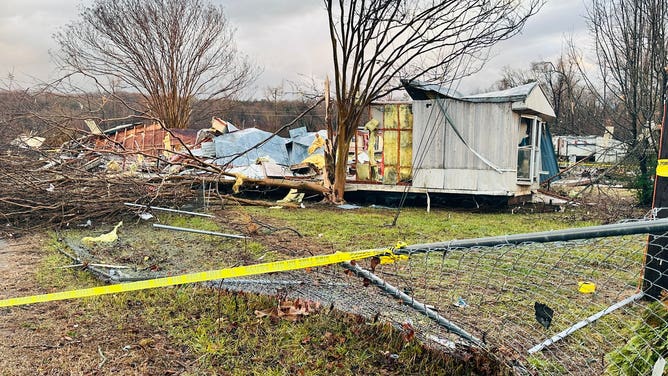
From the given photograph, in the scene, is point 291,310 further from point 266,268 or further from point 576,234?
point 576,234

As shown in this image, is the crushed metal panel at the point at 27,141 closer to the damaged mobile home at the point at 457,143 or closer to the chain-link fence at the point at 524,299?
the chain-link fence at the point at 524,299

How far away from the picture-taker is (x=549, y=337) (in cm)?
304

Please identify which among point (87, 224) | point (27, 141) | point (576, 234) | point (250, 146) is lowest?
point (87, 224)

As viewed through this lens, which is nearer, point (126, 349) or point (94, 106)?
point (126, 349)

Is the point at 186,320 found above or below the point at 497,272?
below

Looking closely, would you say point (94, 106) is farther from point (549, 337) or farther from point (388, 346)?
point (549, 337)

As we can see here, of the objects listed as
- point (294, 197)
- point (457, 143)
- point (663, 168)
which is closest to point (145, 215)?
point (294, 197)

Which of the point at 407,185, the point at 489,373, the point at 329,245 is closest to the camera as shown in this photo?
the point at 489,373

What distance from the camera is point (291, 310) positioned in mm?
3420

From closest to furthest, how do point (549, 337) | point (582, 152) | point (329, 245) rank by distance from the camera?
point (549, 337) < point (329, 245) < point (582, 152)

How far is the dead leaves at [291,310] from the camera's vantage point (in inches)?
133

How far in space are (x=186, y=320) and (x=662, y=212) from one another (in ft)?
11.4

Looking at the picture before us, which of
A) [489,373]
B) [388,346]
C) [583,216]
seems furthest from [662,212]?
[583,216]

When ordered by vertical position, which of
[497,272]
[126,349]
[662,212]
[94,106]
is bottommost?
[126,349]
